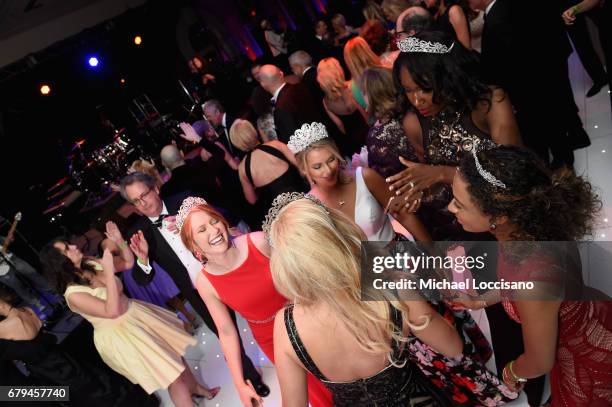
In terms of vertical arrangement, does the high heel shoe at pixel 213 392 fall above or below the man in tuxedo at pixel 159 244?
below

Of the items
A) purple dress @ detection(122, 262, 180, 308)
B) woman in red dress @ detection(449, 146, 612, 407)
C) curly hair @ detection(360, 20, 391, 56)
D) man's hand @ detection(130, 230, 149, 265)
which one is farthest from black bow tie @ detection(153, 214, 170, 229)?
curly hair @ detection(360, 20, 391, 56)

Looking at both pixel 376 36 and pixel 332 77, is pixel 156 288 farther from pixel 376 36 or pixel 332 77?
pixel 376 36

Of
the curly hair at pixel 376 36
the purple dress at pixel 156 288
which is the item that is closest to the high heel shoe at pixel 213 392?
the purple dress at pixel 156 288

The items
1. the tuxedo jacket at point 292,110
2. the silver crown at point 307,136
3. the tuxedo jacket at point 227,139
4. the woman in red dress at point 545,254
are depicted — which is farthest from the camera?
the tuxedo jacket at point 227,139

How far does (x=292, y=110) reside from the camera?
3.62m

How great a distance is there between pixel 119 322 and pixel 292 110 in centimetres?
221

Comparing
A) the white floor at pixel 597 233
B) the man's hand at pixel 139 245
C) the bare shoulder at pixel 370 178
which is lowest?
the white floor at pixel 597 233

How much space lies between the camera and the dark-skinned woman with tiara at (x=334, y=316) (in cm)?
126

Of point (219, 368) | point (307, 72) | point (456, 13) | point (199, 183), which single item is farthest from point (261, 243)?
point (456, 13)

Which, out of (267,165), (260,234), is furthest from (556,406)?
(267,165)

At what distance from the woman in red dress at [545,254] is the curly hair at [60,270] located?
2.45 metres

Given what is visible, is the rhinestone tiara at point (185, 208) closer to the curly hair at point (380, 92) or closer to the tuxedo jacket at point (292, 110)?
the curly hair at point (380, 92)

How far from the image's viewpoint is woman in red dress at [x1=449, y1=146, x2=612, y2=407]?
4.02ft

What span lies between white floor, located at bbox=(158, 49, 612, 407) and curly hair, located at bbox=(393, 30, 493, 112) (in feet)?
4.68
